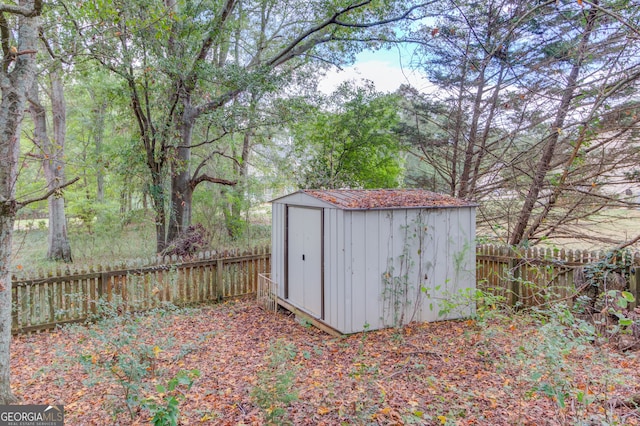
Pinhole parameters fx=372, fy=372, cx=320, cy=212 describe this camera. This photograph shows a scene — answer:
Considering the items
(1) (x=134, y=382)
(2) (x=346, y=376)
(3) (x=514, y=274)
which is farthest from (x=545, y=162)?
(1) (x=134, y=382)

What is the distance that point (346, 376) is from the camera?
370cm

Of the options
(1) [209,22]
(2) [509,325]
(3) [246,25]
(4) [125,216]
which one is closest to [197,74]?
(1) [209,22]

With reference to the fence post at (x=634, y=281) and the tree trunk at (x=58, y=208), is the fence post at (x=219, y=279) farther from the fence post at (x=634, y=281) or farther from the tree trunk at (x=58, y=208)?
the tree trunk at (x=58, y=208)

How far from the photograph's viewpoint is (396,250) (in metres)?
5.17

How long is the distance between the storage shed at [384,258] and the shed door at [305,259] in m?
0.02

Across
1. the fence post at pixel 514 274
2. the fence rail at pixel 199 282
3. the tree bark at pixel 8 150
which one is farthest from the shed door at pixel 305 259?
the tree bark at pixel 8 150

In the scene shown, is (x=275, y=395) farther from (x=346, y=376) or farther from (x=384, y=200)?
(x=384, y=200)

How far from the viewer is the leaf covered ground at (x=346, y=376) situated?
2.71 metres

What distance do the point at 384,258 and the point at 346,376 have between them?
6.03 ft

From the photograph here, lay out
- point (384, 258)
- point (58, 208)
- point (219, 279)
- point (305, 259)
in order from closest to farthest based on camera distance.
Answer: point (384, 258), point (305, 259), point (219, 279), point (58, 208)

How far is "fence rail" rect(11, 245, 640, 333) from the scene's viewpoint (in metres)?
5.38

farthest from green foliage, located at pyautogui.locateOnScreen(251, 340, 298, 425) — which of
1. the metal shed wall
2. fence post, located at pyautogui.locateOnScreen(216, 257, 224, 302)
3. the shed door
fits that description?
fence post, located at pyautogui.locateOnScreen(216, 257, 224, 302)

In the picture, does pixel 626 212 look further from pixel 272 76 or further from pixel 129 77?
pixel 129 77

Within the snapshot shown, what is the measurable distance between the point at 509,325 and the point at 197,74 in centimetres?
779
